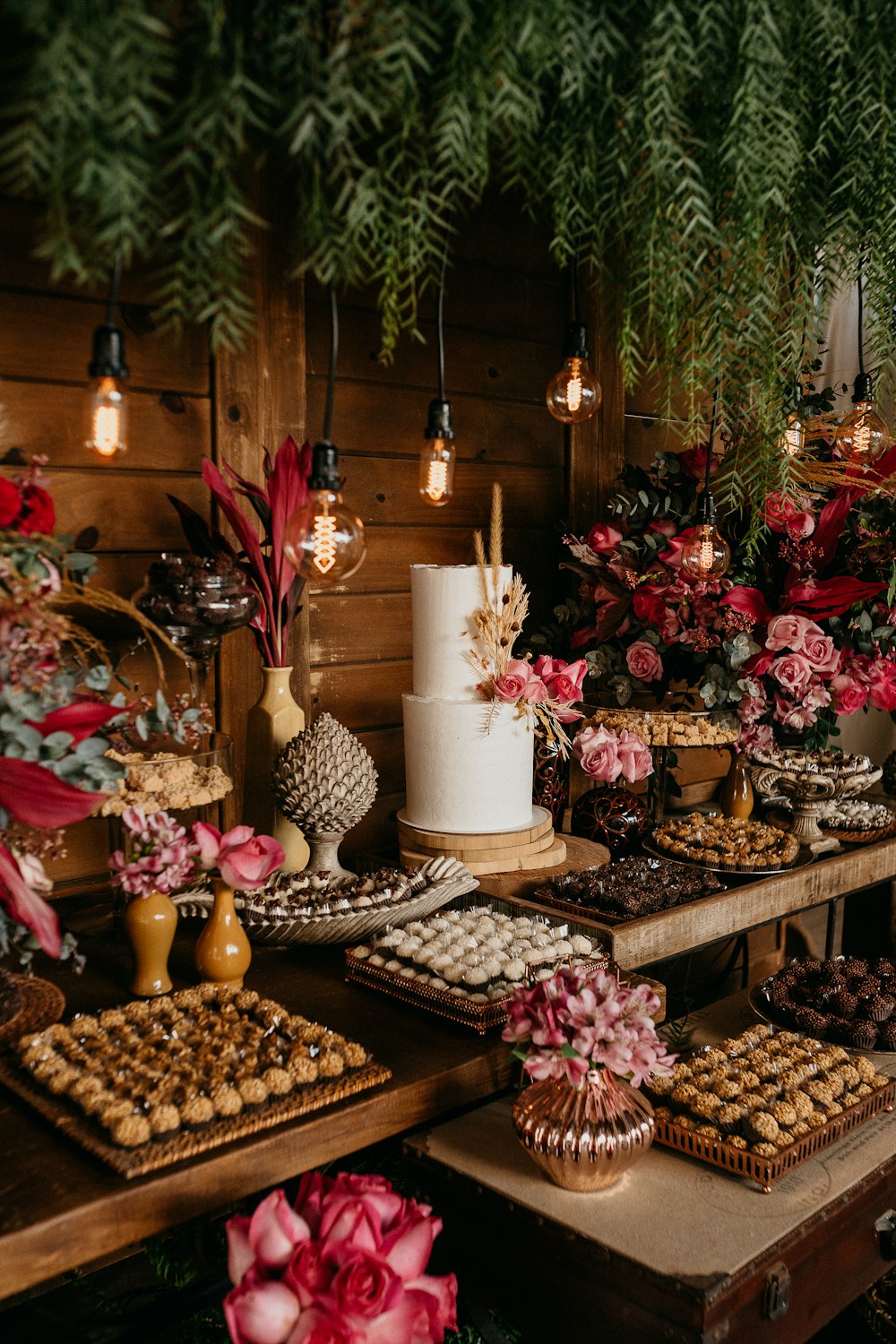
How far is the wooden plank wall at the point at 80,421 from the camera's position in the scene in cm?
158

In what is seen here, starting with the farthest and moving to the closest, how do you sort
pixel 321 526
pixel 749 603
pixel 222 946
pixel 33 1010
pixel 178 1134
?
pixel 749 603 → pixel 222 946 → pixel 33 1010 → pixel 321 526 → pixel 178 1134

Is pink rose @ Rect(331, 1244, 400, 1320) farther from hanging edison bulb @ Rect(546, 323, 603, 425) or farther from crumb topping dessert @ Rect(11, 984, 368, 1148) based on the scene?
hanging edison bulb @ Rect(546, 323, 603, 425)

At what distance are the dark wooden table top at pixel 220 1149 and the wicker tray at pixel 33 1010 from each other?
35mm

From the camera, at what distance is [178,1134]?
1066 mm

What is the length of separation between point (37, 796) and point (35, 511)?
39 cm

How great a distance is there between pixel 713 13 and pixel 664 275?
0.26m

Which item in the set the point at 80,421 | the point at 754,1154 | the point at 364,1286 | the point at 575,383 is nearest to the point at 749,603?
the point at 575,383

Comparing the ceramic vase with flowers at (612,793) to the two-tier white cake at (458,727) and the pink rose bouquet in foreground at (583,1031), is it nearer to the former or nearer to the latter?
the two-tier white cake at (458,727)

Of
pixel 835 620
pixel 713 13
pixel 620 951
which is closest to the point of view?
pixel 713 13

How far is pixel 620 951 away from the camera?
1.57m

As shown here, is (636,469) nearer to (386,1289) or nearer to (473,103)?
(473,103)

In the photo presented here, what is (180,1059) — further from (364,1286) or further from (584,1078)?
(584,1078)

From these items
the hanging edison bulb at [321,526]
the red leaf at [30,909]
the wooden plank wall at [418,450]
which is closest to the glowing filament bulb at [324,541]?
the hanging edison bulb at [321,526]

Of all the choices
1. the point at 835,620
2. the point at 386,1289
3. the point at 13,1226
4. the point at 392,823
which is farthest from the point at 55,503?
the point at 835,620
